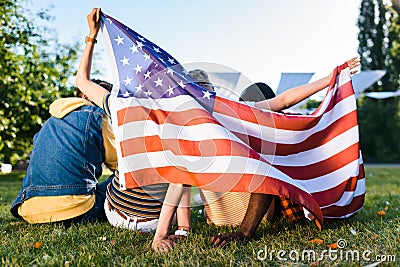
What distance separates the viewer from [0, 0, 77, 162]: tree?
8383 mm

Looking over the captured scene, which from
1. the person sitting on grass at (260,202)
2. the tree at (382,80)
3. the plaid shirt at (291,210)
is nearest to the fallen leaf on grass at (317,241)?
the person sitting on grass at (260,202)

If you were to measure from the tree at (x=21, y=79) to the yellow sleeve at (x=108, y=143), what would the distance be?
5555 mm

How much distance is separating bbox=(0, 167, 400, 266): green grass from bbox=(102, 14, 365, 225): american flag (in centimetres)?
19

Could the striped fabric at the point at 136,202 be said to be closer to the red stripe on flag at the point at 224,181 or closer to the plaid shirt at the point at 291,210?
the red stripe on flag at the point at 224,181

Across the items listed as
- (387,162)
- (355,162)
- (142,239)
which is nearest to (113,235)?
(142,239)

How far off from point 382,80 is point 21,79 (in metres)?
20.8

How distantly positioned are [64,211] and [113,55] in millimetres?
1043

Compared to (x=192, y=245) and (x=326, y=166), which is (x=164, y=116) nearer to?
(x=192, y=245)

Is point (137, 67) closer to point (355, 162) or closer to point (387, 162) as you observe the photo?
point (355, 162)

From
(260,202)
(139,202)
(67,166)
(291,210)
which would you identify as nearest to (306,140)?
(291,210)

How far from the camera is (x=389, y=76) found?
2438 centimetres

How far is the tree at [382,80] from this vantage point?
2072 centimetres

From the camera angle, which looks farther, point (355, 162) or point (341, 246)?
point (355, 162)

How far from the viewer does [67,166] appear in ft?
9.61
